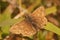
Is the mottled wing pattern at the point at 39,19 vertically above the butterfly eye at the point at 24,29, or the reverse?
the mottled wing pattern at the point at 39,19

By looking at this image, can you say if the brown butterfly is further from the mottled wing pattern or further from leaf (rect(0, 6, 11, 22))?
leaf (rect(0, 6, 11, 22))

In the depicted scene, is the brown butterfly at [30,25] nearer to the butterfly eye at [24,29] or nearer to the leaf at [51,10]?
the butterfly eye at [24,29]

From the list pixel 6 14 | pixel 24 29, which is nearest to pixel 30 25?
pixel 24 29

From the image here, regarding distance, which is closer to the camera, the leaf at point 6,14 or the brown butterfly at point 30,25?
the brown butterfly at point 30,25

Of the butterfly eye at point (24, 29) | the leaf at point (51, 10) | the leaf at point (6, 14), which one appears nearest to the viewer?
the butterfly eye at point (24, 29)

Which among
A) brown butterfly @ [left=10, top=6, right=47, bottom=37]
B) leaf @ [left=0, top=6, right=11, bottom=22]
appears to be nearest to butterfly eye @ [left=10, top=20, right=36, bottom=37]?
brown butterfly @ [left=10, top=6, right=47, bottom=37]

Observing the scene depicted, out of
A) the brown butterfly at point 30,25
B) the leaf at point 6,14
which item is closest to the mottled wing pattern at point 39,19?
the brown butterfly at point 30,25

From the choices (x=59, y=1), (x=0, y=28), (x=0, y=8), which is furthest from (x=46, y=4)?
(x=0, y=28)

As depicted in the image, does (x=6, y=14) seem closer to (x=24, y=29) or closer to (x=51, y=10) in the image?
(x=51, y=10)

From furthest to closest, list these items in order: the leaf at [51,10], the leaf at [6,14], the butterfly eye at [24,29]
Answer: the leaf at [51,10], the leaf at [6,14], the butterfly eye at [24,29]
